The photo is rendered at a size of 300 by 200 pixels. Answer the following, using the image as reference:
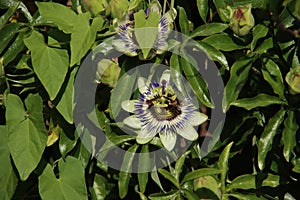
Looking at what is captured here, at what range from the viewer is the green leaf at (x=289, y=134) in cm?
147

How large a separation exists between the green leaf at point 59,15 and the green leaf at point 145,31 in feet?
0.49

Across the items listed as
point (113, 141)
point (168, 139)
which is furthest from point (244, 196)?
point (113, 141)

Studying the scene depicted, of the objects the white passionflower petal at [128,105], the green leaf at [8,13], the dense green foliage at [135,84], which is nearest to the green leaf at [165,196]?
the dense green foliage at [135,84]

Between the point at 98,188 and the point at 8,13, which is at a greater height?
the point at 8,13

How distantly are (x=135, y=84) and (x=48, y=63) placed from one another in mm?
230

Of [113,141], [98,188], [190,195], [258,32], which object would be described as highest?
[258,32]

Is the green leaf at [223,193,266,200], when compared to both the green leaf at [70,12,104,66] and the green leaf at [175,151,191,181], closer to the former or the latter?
the green leaf at [175,151,191,181]

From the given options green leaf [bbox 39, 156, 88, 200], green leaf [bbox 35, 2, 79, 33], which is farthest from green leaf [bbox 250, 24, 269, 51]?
green leaf [bbox 39, 156, 88, 200]

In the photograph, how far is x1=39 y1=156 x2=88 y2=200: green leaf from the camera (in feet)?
5.08

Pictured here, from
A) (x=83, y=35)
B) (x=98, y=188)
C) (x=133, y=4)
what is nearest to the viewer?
(x=83, y=35)

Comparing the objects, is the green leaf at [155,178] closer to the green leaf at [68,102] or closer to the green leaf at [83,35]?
the green leaf at [68,102]

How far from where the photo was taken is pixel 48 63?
4.69ft

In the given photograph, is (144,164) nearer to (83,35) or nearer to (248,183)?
(248,183)

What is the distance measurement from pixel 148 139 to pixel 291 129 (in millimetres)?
348
